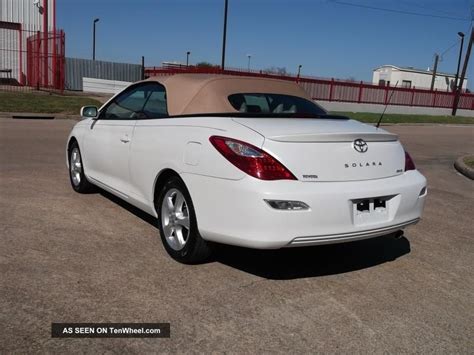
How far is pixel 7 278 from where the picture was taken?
3.57 meters

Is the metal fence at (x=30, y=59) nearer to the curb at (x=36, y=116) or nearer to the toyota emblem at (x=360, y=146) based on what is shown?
the curb at (x=36, y=116)

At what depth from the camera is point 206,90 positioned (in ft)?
14.5

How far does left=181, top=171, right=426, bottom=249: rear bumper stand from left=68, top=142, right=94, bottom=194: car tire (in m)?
2.67

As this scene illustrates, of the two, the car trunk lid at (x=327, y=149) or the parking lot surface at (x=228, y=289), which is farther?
the car trunk lid at (x=327, y=149)

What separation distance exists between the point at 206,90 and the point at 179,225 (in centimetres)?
119

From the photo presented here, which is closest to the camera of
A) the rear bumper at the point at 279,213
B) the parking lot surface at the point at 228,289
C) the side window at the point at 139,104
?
the parking lot surface at the point at 228,289

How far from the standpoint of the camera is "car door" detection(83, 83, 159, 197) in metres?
4.91

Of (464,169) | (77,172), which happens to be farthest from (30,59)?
(464,169)

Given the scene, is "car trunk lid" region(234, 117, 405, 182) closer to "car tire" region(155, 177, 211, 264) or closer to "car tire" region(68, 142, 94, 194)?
"car tire" region(155, 177, 211, 264)

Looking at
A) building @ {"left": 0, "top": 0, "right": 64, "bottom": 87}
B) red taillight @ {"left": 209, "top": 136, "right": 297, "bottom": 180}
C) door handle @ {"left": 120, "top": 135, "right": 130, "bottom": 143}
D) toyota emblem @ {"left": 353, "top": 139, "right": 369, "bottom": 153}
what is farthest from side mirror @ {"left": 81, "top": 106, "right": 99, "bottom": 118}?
building @ {"left": 0, "top": 0, "right": 64, "bottom": 87}

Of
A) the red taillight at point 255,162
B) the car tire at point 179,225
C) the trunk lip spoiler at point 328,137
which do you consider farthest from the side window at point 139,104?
the trunk lip spoiler at point 328,137

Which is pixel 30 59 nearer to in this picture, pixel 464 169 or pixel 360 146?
pixel 464 169

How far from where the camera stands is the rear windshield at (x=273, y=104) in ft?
14.4

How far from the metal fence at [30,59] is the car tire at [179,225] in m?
23.2
